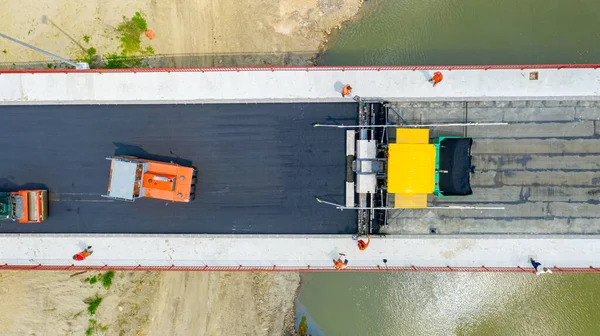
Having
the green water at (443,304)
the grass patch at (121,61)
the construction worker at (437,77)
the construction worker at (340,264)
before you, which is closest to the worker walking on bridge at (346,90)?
the construction worker at (437,77)

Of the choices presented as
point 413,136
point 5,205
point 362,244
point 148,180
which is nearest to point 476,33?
point 413,136

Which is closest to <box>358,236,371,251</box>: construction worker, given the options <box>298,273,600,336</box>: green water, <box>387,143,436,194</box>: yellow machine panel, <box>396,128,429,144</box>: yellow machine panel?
<box>387,143,436,194</box>: yellow machine panel

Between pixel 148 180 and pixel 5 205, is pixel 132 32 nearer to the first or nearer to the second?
pixel 148 180

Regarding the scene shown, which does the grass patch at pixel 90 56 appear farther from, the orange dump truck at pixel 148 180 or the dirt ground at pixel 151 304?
the dirt ground at pixel 151 304

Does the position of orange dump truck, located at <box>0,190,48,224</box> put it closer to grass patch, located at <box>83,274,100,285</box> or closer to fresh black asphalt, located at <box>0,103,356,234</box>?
fresh black asphalt, located at <box>0,103,356,234</box>

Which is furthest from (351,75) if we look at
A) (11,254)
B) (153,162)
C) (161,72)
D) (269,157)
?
(11,254)

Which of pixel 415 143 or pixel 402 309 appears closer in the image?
pixel 415 143

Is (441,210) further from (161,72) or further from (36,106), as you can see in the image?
(36,106)
